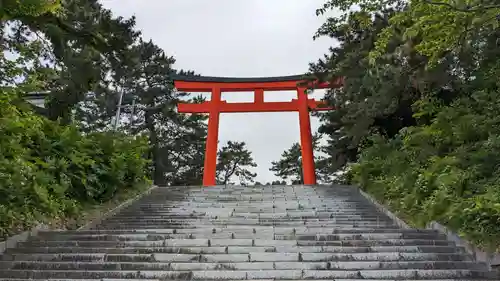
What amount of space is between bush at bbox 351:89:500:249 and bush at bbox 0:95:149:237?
527 centimetres

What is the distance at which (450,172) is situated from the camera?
672cm

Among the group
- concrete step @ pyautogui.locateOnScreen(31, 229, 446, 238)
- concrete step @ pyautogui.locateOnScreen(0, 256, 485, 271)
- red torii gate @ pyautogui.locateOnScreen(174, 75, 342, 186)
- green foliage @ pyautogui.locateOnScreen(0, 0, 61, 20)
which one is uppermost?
red torii gate @ pyautogui.locateOnScreen(174, 75, 342, 186)

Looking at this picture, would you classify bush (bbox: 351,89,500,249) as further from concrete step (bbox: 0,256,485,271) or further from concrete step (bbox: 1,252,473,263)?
concrete step (bbox: 0,256,485,271)

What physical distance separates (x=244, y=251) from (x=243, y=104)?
41.7 feet

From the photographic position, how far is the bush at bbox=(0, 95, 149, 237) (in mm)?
6241

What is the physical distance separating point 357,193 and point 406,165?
2381 millimetres

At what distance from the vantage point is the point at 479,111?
8727 mm

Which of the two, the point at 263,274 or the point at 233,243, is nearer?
the point at 263,274

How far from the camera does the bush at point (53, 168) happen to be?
6241 mm

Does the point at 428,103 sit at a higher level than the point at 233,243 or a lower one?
higher

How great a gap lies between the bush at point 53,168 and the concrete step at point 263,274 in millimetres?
1421

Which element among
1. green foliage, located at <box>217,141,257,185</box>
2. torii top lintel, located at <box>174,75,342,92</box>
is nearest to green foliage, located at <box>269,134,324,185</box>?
green foliage, located at <box>217,141,257,185</box>

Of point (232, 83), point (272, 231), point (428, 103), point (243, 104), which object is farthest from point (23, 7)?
point (243, 104)

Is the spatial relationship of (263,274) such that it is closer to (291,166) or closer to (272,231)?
(272,231)
